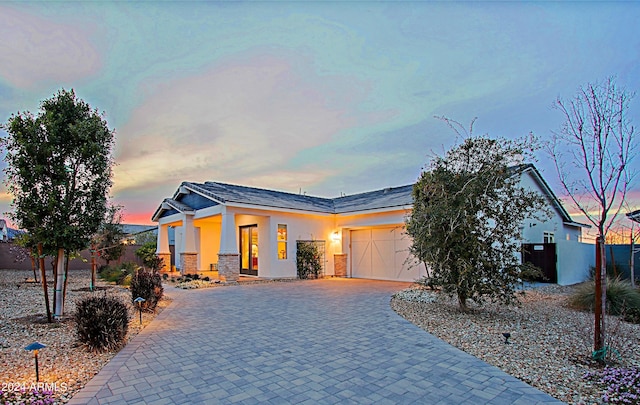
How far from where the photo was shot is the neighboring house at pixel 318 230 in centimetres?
1411

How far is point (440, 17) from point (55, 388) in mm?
9592

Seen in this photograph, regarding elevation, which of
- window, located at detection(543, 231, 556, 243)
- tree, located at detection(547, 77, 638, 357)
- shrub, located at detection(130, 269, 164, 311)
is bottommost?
shrub, located at detection(130, 269, 164, 311)

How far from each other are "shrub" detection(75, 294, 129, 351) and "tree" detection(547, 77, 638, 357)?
6.82 meters

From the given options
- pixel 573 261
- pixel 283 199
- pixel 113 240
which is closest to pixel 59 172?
pixel 113 240

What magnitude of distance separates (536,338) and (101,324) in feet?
22.7

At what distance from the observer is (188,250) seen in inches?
650

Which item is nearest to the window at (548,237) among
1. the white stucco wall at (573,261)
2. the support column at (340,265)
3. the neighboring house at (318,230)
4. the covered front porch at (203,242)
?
the neighboring house at (318,230)

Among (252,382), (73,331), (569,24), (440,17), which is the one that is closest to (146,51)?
(73,331)

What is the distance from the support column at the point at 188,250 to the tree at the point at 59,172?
31.8 ft

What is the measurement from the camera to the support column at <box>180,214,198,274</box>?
54.3 ft

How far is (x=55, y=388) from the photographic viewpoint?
3.75 meters

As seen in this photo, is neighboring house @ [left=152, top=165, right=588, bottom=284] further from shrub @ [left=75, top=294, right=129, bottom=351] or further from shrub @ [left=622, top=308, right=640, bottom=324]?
shrub @ [left=75, top=294, right=129, bottom=351]

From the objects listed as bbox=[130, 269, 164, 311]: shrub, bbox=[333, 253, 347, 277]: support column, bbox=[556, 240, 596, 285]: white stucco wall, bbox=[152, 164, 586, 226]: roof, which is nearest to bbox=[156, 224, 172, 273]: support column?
bbox=[152, 164, 586, 226]: roof

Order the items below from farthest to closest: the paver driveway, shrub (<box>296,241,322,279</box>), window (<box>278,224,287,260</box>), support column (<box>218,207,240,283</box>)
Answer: shrub (<box>296,241,322,279</box>)
window (<box>278,224,287,260</box>)
support column (<box>218,207,240,283</box>)
the paver driveway
